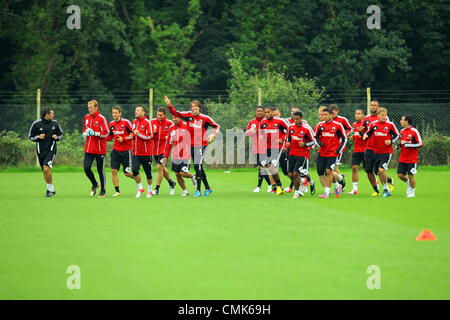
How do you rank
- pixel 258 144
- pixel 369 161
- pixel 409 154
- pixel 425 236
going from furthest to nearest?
pixel 258 144 < pixel 369 161 < pixel 409 154 < pixel 425 236

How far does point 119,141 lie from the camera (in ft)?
63.6

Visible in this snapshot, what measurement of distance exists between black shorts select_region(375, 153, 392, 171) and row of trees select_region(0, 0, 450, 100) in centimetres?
2450

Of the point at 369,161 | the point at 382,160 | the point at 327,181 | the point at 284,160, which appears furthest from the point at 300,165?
the point at 284,160

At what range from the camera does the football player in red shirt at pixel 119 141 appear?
1936 cm

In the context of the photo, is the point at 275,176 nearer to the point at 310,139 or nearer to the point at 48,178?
the point at 310,139

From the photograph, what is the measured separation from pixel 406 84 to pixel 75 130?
72.9 ft

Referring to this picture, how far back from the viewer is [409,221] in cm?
1427

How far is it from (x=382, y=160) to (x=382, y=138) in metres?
0.54

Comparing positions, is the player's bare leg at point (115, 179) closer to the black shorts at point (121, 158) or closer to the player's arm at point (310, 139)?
the black shorts at point (121, 158)

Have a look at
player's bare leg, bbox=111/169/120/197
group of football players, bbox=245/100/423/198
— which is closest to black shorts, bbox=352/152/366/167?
group of football players, bbox=245/100/423/198

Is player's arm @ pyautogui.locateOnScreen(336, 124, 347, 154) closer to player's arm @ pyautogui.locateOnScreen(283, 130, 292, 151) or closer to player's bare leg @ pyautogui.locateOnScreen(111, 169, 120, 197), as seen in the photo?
player's arm @ pyautogui.locateOnScreen(283, 130, 292, 151)
